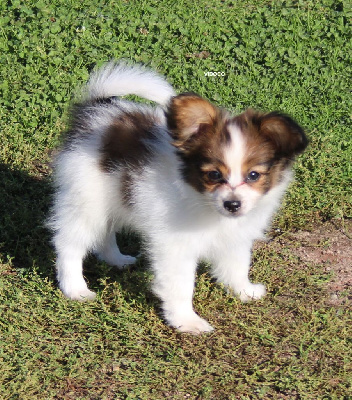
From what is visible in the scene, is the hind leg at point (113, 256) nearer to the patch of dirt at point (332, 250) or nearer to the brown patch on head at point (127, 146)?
the brown patch on head at point (127, 146)

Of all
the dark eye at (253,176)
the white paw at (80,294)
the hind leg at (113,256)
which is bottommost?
the hind leg at (113,256)

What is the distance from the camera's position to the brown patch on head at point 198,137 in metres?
4.17

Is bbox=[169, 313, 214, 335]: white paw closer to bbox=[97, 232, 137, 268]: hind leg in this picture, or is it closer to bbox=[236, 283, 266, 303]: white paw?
bbox=[236, 283, 266, 303]: white paw

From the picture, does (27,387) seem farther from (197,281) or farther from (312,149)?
(312,149)

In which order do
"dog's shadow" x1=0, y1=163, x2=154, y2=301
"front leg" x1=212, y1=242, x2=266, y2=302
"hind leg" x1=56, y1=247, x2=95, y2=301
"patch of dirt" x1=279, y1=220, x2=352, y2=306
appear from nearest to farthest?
"front leg" x1=212, y1=242, x2=266, y2=302, "hind leg" x1=56, y1=247, x2=95, y2=301, "patch of dirt" x1=279, y1=220, x2=352, y2=306, "dog's shadow" x1=0, y1=163, x2=154, y2=301

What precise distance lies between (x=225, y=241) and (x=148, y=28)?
4.13m

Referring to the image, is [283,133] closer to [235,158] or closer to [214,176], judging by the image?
[235,158]

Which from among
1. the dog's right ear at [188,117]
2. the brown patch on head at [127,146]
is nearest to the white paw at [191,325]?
the brown patch on head at [127,146]

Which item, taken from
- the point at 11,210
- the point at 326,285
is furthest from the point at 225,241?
the point at 11,210

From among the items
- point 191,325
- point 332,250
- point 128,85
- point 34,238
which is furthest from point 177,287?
point 34,238

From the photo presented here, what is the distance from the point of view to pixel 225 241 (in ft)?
15.4

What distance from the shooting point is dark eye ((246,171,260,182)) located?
4.17 metres

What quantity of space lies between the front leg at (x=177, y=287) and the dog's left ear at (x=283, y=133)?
2.96 ft

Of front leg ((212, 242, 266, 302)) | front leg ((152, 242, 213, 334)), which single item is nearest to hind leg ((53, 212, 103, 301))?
front leg ((152, 242, 213, 334))
